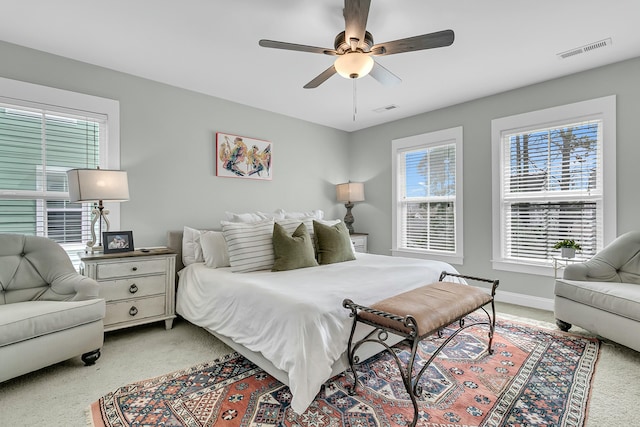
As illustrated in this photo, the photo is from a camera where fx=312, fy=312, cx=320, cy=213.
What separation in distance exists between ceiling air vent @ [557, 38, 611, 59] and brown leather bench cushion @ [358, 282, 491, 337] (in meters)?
2.35

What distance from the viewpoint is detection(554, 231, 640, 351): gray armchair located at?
2275 mm

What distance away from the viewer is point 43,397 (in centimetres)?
187

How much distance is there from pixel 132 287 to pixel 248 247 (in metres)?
1.08

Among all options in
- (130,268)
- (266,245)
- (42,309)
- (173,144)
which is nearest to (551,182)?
(266,245)

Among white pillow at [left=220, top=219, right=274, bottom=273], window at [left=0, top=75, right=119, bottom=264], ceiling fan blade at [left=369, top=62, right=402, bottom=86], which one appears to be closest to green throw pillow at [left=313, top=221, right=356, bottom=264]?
white pillow at [left=220, top=219, right=274, bottom=273]

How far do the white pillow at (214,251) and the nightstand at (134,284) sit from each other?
31 centimetres

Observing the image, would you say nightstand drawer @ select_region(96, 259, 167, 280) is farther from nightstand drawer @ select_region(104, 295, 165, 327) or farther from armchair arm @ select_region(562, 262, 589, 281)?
armchair arm @ select_region(562, 262, 589, 281)

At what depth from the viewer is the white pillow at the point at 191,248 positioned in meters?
3.14

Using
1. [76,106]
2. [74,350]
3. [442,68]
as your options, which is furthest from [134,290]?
[442,68]

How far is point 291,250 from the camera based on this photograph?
8.98ft

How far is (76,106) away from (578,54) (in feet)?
15.2

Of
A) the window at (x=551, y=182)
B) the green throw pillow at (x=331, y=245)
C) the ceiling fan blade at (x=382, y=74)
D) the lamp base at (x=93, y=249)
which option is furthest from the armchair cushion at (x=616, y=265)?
the lamp base at (x=93, y=249)

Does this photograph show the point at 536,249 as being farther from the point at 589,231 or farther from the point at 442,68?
the point at 442,68

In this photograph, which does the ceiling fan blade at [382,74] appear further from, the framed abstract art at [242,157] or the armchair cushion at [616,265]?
the armchair cushion at [616,265]
